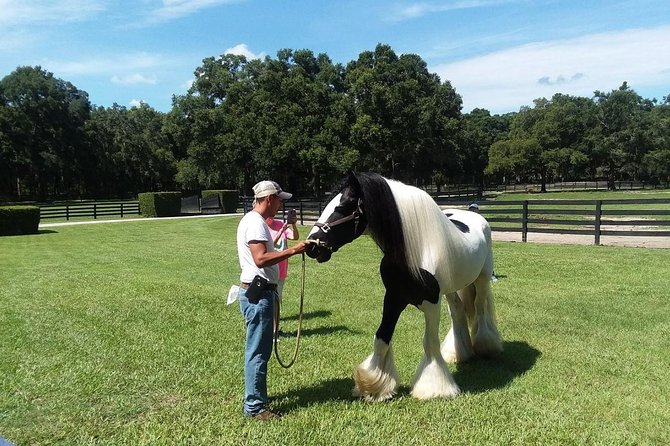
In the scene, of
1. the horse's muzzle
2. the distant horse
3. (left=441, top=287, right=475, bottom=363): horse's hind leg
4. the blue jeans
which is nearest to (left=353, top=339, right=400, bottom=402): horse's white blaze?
the distant horse

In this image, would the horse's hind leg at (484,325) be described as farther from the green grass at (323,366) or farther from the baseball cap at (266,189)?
the baseball cap at (266,189)

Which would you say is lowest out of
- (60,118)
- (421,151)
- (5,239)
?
(5,239)

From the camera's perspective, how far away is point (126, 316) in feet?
24.4

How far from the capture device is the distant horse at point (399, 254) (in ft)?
13.1

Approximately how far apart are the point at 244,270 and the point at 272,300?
13.1 inches

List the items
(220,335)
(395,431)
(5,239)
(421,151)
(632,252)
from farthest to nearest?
(421,151) → (5,239) → (632,252) → (220,335) → (395,431)

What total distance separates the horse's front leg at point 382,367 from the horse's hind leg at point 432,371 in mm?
216

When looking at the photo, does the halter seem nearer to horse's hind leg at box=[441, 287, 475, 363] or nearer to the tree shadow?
horse's hind leg at box=[441, 287, 475, 363]

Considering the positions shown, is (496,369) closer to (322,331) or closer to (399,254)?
(399,254)

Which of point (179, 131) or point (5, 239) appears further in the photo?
point (179, 131)

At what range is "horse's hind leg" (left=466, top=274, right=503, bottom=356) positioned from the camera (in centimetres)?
539


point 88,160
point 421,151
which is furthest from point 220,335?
point 88,160

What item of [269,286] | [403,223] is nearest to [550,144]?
[403,223]

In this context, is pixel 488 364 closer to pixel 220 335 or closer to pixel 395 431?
pixel 395 431
